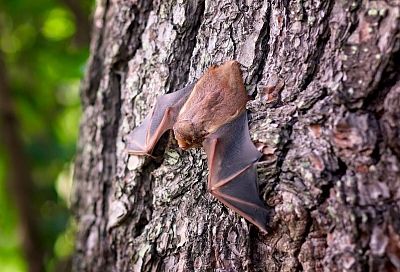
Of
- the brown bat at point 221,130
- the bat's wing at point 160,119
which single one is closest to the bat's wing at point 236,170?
the brown bat at point 221,130

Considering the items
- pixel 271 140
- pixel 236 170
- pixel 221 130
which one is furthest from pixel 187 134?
pixel 271 140

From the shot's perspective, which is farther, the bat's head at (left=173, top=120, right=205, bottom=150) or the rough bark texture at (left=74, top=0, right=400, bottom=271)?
the bat's head at (left=173, top=120, right=205, bottom=150)

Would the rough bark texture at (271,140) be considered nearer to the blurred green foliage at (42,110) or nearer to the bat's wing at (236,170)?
the bat's wing at (236,170)

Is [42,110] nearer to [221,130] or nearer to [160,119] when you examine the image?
[160,119]

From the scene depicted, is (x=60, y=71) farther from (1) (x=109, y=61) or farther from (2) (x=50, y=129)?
(1) (x=109, y=61)

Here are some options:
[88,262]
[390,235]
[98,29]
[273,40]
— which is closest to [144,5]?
[98,29]

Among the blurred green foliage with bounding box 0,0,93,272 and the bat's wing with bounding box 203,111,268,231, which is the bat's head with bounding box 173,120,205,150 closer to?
the bat's wing with bounding box 203,111,268,231

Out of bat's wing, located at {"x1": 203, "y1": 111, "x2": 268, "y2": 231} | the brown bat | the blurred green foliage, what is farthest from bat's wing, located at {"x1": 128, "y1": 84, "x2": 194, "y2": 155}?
the blurred green foliage
